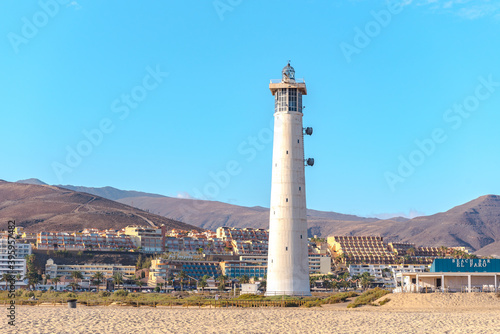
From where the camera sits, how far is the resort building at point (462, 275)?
5125 cm

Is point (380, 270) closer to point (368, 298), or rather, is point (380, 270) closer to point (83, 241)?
point (83, 241)

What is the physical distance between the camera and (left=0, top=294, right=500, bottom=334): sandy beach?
33.7 metres

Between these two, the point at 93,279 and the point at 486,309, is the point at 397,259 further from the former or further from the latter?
the point at 486,309

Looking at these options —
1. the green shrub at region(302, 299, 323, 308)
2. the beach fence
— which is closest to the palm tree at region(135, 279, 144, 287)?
the beach fence

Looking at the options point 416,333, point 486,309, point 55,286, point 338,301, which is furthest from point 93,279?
point 416,333

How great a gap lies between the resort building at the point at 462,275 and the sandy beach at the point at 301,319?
4.10 metres

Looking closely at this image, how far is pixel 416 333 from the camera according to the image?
32.0m

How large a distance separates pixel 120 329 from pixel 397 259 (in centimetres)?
15146

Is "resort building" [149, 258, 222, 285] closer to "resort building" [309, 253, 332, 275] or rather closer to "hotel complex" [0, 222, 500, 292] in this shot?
"hotel complex" [0, 222, 500, 292]

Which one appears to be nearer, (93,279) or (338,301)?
(338,301)

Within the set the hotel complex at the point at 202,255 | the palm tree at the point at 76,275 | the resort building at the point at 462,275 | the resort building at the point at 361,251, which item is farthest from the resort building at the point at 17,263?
the resort building at the point at 361,251

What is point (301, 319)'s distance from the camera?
3912 centimetres

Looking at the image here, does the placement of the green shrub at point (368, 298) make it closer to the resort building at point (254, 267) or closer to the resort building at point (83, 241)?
the resort building at point (254, 267)

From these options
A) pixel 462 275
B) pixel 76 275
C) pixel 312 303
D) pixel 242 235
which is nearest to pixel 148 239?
pixel 242 235
